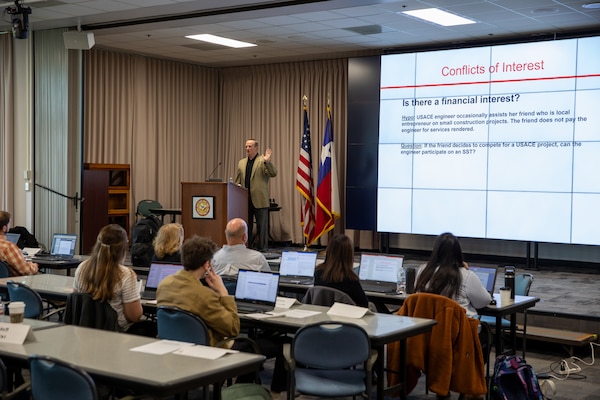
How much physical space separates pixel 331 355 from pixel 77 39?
7443 mm

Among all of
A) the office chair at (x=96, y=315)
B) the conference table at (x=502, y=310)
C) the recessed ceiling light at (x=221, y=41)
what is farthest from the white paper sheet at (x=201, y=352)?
the recessed ceiling light at (x=221, y=41)

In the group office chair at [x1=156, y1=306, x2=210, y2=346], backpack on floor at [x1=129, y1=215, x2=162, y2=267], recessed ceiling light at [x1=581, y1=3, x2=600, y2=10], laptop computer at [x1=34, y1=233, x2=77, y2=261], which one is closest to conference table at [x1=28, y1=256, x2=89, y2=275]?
laptop computer at [x1=34, y1=233, x2=77, y2=261]

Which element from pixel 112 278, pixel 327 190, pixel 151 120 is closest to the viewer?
pixel 112 278

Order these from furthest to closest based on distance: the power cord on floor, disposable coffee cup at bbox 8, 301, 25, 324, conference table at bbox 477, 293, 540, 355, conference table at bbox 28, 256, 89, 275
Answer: conference table at bbox 28, 256, 89, 275 < the power cord on floor < conference table at bbox 477, 293, 540, 355 < disposable coffee cup at bbox 8, 301, 25, 324

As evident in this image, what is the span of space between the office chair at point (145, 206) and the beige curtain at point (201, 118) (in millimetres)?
331

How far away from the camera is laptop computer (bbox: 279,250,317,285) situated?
6465mm

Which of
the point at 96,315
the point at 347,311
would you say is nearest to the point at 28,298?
the point at 96,315

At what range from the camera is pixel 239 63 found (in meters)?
14.2

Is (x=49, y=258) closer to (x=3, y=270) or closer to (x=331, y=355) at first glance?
(x=3, y=270)

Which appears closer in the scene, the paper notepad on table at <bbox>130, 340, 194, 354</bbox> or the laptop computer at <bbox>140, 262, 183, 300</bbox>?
the paper notepad on table at <bbox>130, 340, 194, 354</bbox>

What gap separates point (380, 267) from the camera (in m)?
6.08

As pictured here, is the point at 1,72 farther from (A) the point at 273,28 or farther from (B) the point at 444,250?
(B) the point at 444,250

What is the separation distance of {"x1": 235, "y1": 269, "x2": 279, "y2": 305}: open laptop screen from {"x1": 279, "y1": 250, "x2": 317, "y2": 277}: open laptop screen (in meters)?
1.30

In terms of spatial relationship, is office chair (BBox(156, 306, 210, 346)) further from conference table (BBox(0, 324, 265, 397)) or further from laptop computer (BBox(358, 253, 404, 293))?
laptop computer (BBox(358, 253, 404, 293))
